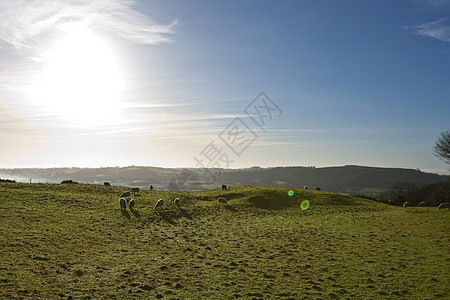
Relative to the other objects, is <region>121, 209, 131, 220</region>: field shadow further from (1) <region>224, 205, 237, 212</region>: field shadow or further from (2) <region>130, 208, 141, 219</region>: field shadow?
(1) <region>224, 205, 237, 212</region>: field shadow

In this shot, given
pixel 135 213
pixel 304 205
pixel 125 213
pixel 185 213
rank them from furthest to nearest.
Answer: pixel 304 205 → pixel 185 213 → pixel 135 213 → pixel 125 213

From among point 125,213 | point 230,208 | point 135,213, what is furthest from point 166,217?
point 230,208

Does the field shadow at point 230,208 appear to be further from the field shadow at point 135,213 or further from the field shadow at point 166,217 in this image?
the field shadow at point 135,213

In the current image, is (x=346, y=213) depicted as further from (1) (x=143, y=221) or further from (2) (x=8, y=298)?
(2) (x=8, y=298)

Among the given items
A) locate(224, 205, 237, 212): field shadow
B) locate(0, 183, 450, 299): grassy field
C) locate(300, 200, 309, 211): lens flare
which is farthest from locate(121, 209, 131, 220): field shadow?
locate(300, 200, 309, 211): lens flare

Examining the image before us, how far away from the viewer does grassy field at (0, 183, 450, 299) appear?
44.5ft

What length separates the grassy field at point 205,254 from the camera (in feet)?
44.5

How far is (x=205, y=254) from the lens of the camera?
2019 cm

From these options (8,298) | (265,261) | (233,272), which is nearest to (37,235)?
(8,298)

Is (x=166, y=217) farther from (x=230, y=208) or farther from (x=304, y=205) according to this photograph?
(x=304, y=205)

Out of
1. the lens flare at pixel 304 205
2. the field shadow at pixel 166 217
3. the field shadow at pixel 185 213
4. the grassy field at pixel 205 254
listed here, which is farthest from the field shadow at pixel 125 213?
the lens flare at pixel 304 205

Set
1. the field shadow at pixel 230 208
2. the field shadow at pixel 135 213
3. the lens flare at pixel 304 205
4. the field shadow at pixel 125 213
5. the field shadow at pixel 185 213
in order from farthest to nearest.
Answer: the lens flare at pixel 304 205, the field shadow at pixel 230 208, the field shadow at pixel 185 213, the field shadow at pixel 135 213, the field shadow at pixel 125 213

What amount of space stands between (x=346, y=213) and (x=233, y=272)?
31829mm

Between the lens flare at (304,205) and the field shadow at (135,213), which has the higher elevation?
the field shadow at (135,213)
